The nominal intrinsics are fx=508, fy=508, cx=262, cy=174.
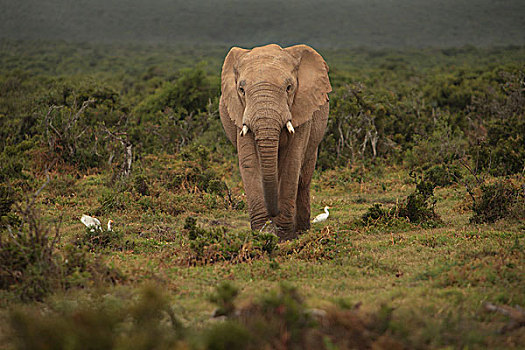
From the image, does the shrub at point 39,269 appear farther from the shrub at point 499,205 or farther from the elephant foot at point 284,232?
the shrub at point 499,205

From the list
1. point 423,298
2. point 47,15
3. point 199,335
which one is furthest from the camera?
point 47,15

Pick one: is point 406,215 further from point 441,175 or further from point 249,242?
point 441,175

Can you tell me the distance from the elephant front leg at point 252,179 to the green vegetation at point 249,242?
46 cm

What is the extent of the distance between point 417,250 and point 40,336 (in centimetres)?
469

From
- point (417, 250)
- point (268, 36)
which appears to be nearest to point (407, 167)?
point (417, 250)

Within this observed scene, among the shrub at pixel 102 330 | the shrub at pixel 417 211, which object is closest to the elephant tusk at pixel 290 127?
the shrub at pixel 417 211

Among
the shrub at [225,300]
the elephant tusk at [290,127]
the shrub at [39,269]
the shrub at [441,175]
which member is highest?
the elephant tusk at [290,127]

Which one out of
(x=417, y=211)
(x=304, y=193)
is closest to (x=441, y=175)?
(x=417, y=211)

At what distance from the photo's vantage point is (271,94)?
6613 mm

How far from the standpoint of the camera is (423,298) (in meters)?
4.54

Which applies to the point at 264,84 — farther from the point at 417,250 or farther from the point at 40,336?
the point at 40,336

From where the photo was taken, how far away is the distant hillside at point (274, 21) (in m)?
107

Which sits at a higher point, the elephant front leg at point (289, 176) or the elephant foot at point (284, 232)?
the elephant front leg at point (289, 176)

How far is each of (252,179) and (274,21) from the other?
158377 mm
